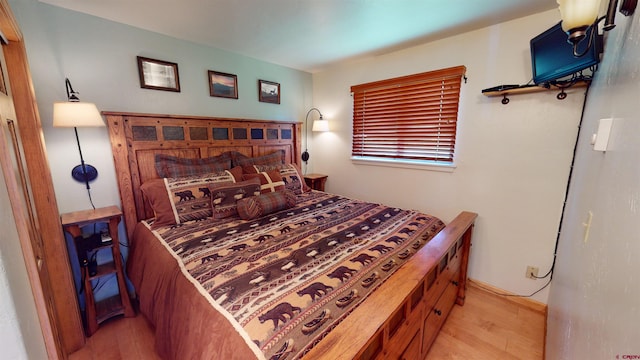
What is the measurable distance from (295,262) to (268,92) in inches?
92.1

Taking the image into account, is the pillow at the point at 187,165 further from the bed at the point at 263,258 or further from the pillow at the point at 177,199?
the pillow at the point at 177,199

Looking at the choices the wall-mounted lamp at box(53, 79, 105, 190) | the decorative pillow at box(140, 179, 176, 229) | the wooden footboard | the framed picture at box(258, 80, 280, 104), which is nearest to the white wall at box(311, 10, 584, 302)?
the wooden footboard

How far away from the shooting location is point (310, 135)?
3580mm

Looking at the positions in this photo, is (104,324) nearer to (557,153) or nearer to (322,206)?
(322,206)

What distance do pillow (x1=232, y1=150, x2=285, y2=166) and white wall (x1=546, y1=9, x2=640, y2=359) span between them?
249cm

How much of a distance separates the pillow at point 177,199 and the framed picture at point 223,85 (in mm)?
1030

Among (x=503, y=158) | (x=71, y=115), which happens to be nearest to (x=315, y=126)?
(x=503, y=158)

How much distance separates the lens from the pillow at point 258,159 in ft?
8.44

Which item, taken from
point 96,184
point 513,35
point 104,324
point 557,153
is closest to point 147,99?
point 96,184

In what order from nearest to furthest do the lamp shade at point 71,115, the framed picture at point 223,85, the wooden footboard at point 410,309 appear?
the wooden footboard at point 410,309, the lamp shade at point 71,115, the framed picture at point 223,85

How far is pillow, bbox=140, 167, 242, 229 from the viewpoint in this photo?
1.83 meters

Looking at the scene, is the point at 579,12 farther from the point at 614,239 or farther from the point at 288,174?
the point at 288,174

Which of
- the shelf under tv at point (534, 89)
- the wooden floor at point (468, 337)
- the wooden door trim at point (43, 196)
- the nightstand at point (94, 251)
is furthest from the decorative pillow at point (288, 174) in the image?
the shelf under tv at point (534, 89)

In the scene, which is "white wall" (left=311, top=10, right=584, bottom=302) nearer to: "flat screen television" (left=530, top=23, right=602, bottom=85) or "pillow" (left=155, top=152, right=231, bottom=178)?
"flat screen television" (left=530, top=23, right=602, bottom=85)
